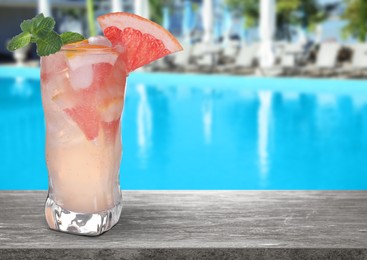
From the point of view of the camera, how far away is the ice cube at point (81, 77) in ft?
3.10

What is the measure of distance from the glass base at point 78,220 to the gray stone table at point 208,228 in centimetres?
1

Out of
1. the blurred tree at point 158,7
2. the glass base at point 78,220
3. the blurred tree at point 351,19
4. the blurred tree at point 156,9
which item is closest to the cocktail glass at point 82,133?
the glass base at point 78,220

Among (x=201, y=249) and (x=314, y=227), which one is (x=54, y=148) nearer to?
(x=201, y=249)

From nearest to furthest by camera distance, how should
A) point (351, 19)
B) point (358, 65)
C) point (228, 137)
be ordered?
point (228, 137)
point (358, 65)
point (351, 19)

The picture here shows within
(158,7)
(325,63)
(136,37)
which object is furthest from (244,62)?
(158,7)

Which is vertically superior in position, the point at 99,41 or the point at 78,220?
the point at 99,41

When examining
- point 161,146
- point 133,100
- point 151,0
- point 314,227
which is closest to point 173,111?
point 133,100

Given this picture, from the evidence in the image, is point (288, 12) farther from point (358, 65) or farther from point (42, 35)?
point (42, 35)

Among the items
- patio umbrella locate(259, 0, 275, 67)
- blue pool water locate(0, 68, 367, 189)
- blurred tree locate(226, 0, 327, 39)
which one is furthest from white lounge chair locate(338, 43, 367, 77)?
blurred tree locate(226, 0, 327, 39)

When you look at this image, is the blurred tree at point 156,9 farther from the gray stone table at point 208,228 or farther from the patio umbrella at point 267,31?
the gray stone table at point 208,228

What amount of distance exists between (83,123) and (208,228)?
0.26 metres

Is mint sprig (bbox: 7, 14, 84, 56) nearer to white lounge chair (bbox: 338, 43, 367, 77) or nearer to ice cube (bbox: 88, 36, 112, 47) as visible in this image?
ice cube (bbox: 88, 36, 112, 47)

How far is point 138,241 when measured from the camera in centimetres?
94

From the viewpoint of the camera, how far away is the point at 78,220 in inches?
38.8
